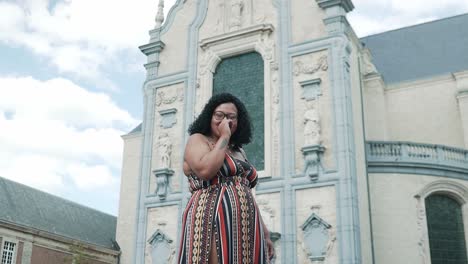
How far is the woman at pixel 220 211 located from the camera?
3.47 meters

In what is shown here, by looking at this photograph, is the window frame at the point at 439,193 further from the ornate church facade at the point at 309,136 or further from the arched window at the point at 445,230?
the arched window at the point at 445,230

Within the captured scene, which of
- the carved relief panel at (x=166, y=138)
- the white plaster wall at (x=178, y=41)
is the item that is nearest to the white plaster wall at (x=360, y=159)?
Result: the carved relief panel at (x=166, y=138)

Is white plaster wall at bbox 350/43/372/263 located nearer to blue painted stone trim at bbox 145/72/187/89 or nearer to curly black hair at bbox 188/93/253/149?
blue painted stone trim at bbox 145/72/187/89

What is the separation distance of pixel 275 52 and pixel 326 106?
278 cm

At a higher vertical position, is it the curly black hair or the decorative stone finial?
the decorative stone finial

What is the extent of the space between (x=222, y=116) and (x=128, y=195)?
25249 mm

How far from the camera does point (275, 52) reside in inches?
717

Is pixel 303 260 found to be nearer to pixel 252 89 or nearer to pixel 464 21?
pixel 252 89

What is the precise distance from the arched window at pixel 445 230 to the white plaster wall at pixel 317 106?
3.75 meters

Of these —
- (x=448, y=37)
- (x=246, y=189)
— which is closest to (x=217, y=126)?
(x=246, y=189)

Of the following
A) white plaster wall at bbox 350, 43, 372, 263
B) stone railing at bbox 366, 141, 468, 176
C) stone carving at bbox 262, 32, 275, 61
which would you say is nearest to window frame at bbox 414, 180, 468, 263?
stone railing at bbox 366, 141, 468, 176

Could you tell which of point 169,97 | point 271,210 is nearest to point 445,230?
point 271,210

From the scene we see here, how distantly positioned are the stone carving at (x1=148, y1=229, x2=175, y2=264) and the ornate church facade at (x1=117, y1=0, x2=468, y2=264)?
0.03 metres

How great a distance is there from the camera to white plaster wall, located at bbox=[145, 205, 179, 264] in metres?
18.0
